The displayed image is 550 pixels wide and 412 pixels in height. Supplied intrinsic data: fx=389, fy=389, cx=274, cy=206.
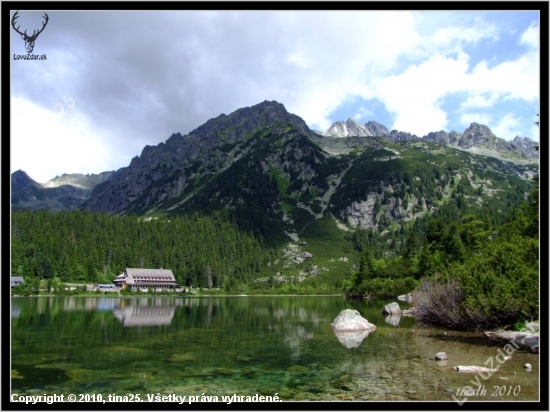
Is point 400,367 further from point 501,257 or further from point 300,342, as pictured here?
point 501,257

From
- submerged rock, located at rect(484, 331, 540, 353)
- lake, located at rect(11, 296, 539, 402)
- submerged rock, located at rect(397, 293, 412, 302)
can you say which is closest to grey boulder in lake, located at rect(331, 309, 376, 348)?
lake, located at rect(11, 296, 539, 402)

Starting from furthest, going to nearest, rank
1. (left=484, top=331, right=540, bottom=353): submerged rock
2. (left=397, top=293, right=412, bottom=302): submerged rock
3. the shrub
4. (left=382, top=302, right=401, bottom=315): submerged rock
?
1. (left=397, top=293, right=412, bottom=302): submerged rock
2. (left=382, top=302, right=401, bottom=315): submerged rock
3. the shrub
4. (left=484, top=331, right=540, bottom=353): submerged rock

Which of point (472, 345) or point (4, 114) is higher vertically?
point (4, 114)

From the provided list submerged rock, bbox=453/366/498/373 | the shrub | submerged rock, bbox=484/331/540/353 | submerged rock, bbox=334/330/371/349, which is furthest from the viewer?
submerged rock, bbox=334/330/371/349

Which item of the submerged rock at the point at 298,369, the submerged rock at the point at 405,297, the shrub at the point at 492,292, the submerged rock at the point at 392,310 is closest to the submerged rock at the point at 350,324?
the shrub at the point at 492,292

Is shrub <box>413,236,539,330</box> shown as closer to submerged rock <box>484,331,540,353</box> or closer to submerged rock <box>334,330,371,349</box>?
submerged rock <box>484,331,540,353</box>

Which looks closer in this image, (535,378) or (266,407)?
(266,407)

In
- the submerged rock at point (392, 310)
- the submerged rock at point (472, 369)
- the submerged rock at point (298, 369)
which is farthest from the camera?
the submerged rock at point (392, 310)

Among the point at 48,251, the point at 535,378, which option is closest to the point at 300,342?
the point at 535,378

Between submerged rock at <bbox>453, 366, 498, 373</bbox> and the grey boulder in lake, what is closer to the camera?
submerged rock at <bbox>453, 366, 498, 373</bbox>

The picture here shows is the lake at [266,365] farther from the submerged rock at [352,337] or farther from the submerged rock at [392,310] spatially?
the submerged rock at [392,310]

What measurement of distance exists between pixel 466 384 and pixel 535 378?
12.8ft

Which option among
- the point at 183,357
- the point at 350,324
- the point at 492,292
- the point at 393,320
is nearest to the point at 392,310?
the point at 393,320

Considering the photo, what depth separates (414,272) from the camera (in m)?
Answer: 124
